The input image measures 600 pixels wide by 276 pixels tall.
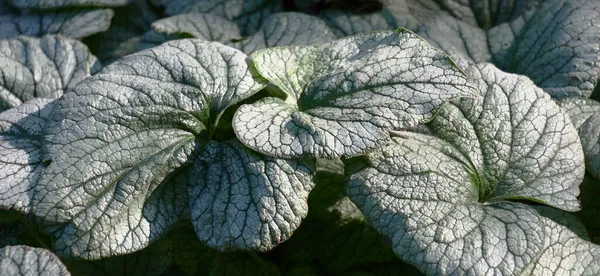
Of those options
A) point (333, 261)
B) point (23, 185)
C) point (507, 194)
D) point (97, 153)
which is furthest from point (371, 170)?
point (23, 185)

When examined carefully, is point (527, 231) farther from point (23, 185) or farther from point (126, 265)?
point (23, 185)

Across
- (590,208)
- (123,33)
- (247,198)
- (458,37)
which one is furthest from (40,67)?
(590,208)

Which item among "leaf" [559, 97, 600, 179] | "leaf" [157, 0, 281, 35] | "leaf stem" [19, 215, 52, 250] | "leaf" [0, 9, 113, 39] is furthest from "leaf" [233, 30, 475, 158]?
"leaf" [0, 9, 113, 39]

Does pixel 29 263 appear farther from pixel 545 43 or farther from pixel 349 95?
pixel 545 43

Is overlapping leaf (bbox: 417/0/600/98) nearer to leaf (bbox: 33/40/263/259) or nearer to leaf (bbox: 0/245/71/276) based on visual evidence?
leaf (bbox: 33/40/263/259)

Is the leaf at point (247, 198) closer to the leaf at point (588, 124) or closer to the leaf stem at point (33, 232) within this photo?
the leaf stem at point (33, 232)

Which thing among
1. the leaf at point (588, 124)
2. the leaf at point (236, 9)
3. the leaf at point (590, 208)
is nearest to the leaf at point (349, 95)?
the leaf at point (588, 124)
